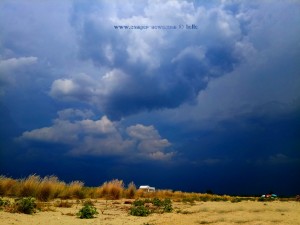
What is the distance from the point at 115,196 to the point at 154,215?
10.3 meters

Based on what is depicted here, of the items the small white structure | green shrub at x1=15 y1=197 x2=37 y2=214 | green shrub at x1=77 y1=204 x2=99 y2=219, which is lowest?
green shrub at x1=77 y1=204 x2=99 y2=219

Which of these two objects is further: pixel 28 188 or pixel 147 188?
pixel 147 188

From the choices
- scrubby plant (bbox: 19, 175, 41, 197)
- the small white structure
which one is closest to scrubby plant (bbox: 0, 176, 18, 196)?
scrubby plant (bbox: 19, 175, 41, 197)

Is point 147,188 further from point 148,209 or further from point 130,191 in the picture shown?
point 148,209

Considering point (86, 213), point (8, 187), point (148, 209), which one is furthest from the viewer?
point (8, 187)

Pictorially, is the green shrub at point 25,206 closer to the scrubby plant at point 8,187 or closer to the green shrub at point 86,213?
the green shrub at point 86,213

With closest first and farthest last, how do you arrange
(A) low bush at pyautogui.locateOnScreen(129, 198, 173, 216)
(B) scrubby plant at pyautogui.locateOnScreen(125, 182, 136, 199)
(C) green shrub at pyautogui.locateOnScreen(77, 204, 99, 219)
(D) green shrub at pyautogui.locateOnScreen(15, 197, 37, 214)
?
(D) green shrub at pyautogui.locateOnScreen(15, 197, 37, 214)
(C) green shrub at pyautogui.locateOnScreen(77, 204, 99, 219)
(A) low bush at pyautogui.locateOnScreen(129, 198, 173, 216)
(B) scrubby plant at pyautogui.locateOnScreen(125, 182, 136, 199)

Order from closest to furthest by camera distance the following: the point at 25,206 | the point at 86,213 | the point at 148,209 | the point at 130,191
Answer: the point at 25,206, the point at 86,213, the point at 148,209, the point at 130,191

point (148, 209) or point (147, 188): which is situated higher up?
point (147, 188)

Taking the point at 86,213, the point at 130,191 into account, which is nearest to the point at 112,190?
the point at 130,191

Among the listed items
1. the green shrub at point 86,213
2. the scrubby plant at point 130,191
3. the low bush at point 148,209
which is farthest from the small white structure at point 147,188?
the green shrub at point 86,213

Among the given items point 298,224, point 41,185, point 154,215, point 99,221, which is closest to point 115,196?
point 41,185

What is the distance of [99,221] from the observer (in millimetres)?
10984

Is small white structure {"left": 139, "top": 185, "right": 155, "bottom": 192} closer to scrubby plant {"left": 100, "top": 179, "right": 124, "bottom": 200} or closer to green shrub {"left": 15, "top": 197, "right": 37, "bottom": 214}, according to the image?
scrubby plant {"left": 100, "top": 179, "right": 124, "bottom": 200}
